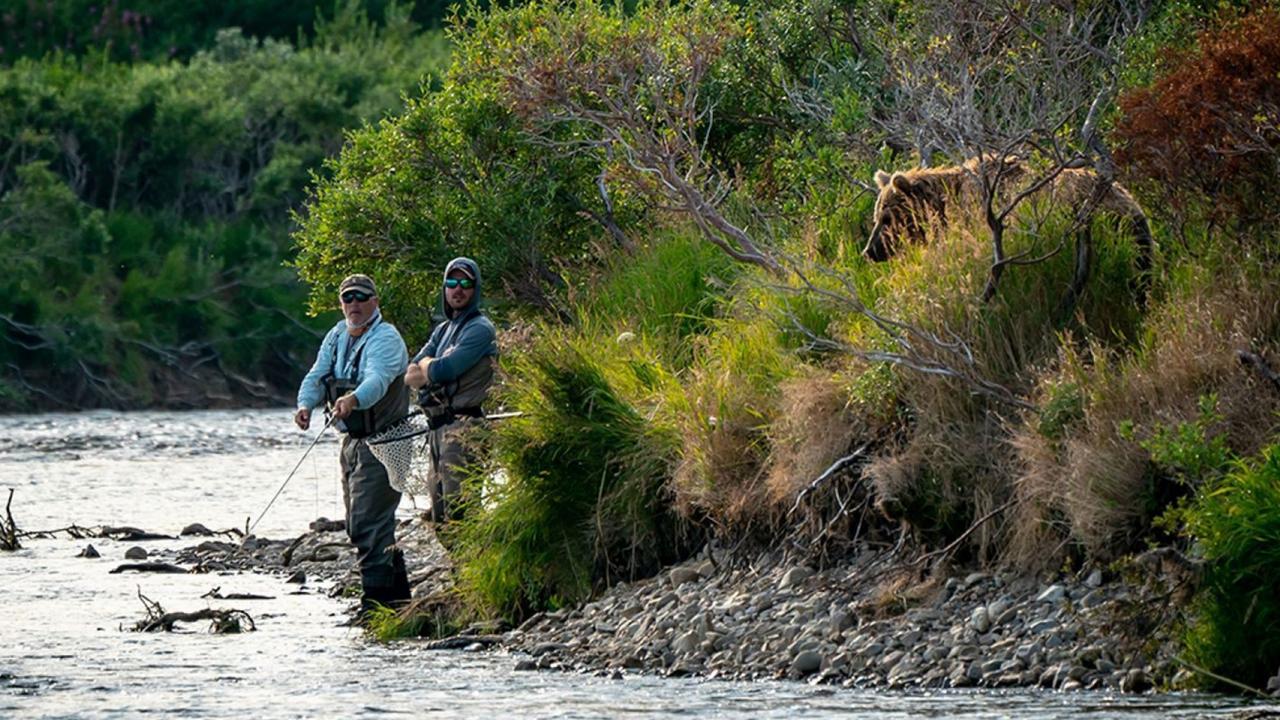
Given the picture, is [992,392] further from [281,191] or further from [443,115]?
[281,191]

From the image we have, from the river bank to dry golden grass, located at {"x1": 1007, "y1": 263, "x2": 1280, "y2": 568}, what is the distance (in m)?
0.21

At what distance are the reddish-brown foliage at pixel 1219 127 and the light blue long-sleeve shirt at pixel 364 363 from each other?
12.2 ft

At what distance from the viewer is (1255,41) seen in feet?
33.6

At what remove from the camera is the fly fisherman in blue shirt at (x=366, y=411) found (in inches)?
470

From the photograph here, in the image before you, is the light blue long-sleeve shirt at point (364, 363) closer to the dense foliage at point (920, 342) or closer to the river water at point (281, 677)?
the dense foliage at point (920, 342)

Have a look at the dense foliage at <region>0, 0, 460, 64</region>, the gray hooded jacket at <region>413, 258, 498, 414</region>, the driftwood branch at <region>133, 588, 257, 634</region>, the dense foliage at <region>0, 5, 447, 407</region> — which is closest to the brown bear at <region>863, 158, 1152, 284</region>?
the gray hooded jacket at <region>413, 258, 498, 414</region>

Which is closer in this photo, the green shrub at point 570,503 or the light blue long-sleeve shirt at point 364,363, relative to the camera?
the green shrub at point 570,503

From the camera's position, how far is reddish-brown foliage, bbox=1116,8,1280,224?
1016 cm

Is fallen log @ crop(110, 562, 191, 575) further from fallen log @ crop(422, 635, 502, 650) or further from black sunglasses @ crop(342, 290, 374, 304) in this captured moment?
fallen log @ crop(422, 635, 502, 650)

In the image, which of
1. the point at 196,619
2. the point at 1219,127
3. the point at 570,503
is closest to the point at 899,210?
the point at 1219,127

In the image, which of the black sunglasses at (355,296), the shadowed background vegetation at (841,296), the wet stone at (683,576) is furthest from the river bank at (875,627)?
the black sunglasses at (355,296)

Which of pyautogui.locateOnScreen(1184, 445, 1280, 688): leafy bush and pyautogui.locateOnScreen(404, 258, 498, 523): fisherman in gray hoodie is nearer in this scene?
pyautogui.locateOnScreen(1184, 445, 1280, 688): leafy bush

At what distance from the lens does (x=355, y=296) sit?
473 inches

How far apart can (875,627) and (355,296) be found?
11.3ft
